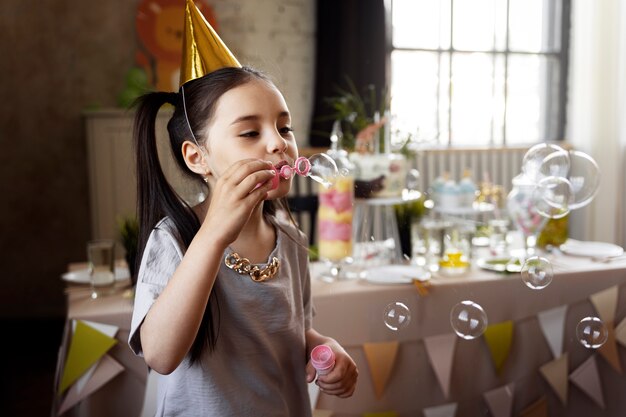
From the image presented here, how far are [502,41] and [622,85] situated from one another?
2.65 ft

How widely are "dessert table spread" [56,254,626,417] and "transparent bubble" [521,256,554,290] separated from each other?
0.28 meters

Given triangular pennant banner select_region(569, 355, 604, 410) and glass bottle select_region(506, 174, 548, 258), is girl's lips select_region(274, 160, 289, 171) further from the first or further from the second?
glass bottle select_region(506, 174, 548, 258)

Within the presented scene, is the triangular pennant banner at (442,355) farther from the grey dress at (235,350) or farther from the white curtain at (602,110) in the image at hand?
the white curtain at (602,110)

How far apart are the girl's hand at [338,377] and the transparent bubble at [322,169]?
0.77ft

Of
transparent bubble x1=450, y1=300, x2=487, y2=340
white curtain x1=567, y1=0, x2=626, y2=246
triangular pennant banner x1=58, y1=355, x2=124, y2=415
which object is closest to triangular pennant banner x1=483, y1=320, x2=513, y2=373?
transparent bubble x1=450, y1=300, x2=487, y2=340

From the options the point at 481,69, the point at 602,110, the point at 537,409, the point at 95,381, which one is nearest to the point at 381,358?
the point at 537,409

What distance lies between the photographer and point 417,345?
4.54 ft

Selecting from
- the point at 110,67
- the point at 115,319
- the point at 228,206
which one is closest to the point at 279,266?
the point at 228,206

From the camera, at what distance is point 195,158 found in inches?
31.5

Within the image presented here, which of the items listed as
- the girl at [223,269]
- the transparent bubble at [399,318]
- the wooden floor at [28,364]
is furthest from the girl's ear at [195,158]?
the wooden floor at [28,364]

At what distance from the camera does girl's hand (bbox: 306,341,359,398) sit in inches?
31.8

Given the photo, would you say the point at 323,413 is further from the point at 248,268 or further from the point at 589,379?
the point at 589,379

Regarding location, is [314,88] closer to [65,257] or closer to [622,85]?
[65,257]

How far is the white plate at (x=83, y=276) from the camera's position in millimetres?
1543
